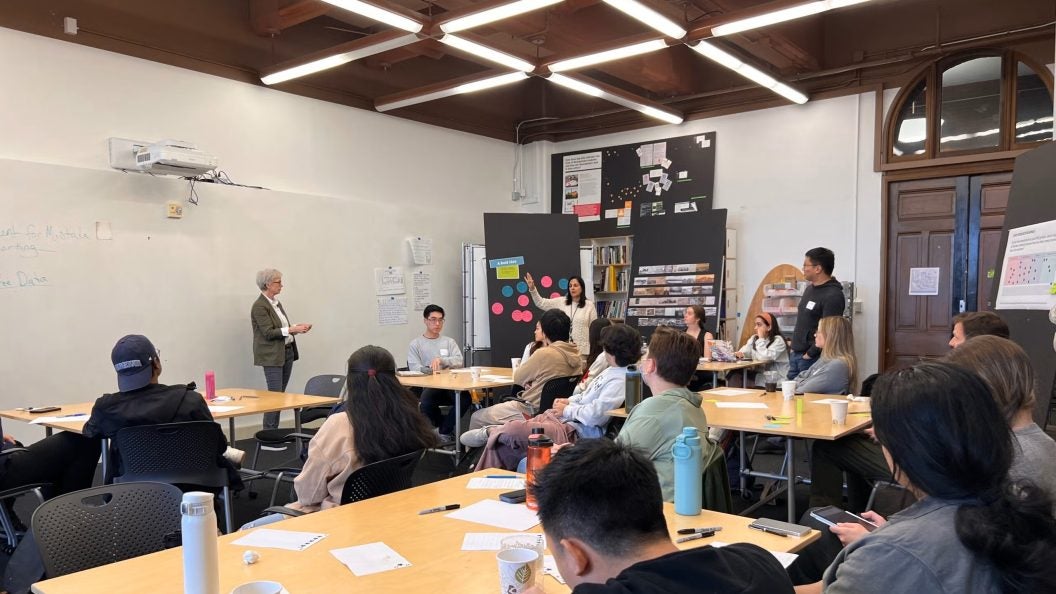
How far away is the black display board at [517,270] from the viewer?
363 inches

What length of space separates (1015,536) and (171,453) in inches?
128

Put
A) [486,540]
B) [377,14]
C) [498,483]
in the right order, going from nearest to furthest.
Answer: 1. [486,540]
2. [498,483]
3. [377,14]

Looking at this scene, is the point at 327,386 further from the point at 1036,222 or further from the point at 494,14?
the point at 1036,222

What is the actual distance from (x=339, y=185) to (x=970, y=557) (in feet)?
25.7

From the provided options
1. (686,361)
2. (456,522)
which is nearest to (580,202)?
(686,361)

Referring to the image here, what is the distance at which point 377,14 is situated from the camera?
550 centimetres

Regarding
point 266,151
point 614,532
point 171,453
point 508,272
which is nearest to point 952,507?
point 614,532

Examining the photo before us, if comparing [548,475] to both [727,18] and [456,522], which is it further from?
[727,18]

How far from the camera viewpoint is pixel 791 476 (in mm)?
4000

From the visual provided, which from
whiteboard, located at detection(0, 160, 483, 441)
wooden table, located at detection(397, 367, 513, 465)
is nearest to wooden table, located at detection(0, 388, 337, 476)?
wooden table, located at detection(397, 367, 513, 465)

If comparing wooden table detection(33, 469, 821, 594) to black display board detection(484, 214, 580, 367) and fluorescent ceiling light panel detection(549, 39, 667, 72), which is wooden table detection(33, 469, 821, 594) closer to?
fluorescent ceiling light panel detection(549, 39, 667, 72)

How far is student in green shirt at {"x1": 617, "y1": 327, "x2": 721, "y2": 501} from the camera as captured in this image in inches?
106

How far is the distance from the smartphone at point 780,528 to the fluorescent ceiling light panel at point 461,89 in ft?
18.8

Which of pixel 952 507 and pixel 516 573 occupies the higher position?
pixel 952 507
